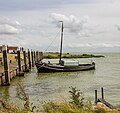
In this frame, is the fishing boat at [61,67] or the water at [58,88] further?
the fishing boat at [61,67]

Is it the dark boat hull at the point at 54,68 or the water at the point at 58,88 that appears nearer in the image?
the water at the point at 58,88

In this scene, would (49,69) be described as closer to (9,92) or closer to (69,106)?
(9,92)

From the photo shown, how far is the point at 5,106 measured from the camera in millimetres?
9641

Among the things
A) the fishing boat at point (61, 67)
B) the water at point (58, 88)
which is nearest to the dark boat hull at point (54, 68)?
the fishing boat at point (61, 67)

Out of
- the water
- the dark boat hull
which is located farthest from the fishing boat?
the water

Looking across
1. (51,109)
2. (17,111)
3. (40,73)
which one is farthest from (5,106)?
(40,73)

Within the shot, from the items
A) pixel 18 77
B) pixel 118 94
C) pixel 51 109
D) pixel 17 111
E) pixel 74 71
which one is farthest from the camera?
pixel 74 71

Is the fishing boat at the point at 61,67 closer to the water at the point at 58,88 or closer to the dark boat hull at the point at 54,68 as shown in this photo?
the dark boat hull at the point at 54,68

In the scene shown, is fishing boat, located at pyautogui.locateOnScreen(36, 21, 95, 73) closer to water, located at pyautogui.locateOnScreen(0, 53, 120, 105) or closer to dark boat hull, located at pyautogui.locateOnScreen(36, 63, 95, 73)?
dark boat hull, located at pyautogui.locateOnScreen(36, 63, 95, 73)

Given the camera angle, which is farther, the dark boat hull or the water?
the dark boat hull

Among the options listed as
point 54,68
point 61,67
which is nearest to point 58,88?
point 54,68

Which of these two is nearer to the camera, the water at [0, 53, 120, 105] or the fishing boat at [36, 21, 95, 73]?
the water at [0, 53, 120, 105]

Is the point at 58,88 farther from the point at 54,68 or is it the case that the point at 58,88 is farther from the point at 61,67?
the point at 61,67

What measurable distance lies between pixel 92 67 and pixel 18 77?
906 inches
